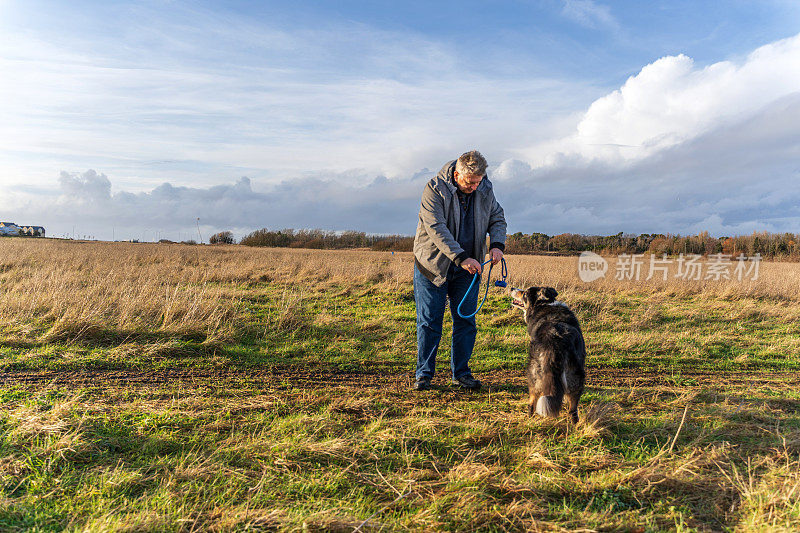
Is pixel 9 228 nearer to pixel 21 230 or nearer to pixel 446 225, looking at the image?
pixel 21 230

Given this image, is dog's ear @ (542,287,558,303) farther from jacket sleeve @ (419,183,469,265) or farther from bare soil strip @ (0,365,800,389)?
bare soil strip @ (0,365,800,389)

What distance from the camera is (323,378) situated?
542 cm

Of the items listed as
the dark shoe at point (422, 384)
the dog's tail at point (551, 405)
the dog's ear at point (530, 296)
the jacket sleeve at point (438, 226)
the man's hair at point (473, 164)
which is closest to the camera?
the dog's tail at point (551, 405)

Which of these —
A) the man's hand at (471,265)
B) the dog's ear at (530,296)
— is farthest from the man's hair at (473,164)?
the dog's ear at (530,296)

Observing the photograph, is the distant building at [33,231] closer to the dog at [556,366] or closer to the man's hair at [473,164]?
the man's hair at [473,164]

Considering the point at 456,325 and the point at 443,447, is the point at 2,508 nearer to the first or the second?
the point at 443,447

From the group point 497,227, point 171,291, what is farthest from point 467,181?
point 171,291

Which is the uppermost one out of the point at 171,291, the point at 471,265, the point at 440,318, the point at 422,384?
the point at 471,265

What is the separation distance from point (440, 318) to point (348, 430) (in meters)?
1.85

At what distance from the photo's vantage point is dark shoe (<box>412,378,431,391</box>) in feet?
16.4

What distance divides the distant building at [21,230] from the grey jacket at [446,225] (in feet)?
235

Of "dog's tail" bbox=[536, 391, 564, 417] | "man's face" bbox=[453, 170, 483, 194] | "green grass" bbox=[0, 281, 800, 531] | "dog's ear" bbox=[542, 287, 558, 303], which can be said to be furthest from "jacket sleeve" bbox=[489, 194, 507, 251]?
"dog's tail" bbox=[536, 391, 564, 417]

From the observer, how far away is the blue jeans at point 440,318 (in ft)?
16.5

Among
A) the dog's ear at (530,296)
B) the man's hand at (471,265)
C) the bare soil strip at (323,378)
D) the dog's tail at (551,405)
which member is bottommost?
the bare soil strip at (323,378)
